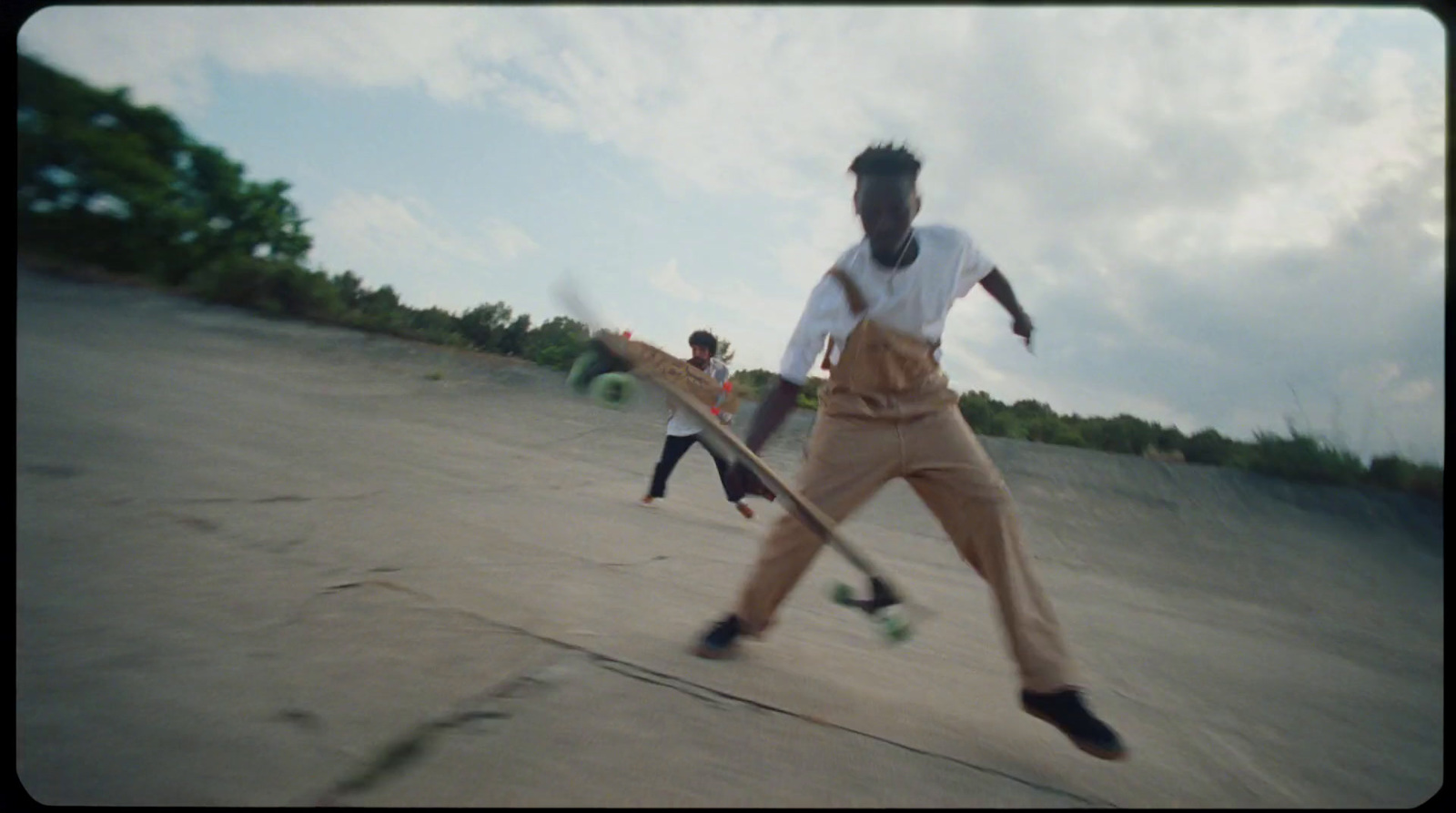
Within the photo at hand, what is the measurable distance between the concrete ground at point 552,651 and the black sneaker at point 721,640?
0.08 metres

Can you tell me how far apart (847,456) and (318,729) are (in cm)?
153

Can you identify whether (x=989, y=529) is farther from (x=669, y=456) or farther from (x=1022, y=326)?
(x=669, y=456)

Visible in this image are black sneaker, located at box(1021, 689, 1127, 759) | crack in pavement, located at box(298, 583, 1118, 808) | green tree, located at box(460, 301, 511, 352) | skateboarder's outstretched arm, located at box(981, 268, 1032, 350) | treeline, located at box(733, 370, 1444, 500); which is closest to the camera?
crack in pavement, located at box(298, 583, 1118, 808)

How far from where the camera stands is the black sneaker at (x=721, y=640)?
2.45 meters

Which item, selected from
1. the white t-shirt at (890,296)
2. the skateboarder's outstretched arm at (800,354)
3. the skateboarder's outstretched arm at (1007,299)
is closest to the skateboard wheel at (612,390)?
the skateboarder's outstretched arm at (800,354)

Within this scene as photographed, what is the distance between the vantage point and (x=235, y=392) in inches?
310

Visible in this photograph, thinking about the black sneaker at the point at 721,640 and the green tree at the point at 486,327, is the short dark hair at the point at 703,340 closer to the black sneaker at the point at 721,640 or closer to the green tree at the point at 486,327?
the black sneaker at the point at 721,640

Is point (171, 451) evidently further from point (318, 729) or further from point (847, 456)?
point (847, 456)

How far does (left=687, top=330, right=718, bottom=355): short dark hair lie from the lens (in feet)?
18.7

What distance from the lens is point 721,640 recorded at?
246 centimetres

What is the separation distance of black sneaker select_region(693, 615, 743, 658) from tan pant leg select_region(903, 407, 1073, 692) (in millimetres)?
719

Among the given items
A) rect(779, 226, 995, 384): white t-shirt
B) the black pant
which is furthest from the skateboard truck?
the black pant

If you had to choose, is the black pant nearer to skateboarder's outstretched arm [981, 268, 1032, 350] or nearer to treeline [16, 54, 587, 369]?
skateboarder's outstretched arm [981, 268, 1032, 350]

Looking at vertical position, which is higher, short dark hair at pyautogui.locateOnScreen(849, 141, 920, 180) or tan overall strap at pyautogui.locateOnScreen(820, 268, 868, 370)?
short dark hair at pyautogui.locateOnScreen(849, 141, 920, 180)
